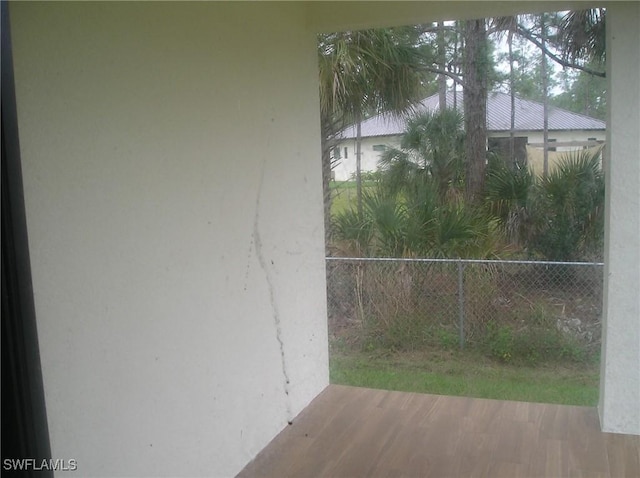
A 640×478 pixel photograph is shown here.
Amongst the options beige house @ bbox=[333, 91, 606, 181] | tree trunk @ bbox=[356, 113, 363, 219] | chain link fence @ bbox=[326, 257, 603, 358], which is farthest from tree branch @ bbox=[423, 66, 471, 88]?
chain link fence @ bbox=[326, 257, 603, 358]

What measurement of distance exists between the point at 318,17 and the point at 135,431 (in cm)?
232

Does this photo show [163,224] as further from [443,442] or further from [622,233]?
[622,233]

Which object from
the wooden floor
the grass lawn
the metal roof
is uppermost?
the metal roof

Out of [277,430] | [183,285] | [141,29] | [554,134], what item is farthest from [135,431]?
[554,134]

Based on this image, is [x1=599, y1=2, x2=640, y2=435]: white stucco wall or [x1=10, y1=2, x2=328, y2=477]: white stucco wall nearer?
[x1=10, y1=2, x2=328, y2=477]: white stucco wall

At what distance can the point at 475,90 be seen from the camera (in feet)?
21.9

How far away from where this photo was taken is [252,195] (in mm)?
2650

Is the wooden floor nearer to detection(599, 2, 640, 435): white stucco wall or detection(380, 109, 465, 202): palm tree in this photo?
detection(599, 2, 640, 435): white stucco wall

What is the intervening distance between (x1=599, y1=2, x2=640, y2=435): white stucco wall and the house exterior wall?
3584 millimetres

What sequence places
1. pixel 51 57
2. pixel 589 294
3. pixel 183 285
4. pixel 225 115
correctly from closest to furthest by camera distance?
pixel 51 57 → pixel 183 285 → pixel 225 115 → pixel 589 294

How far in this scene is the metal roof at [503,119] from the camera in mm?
6355

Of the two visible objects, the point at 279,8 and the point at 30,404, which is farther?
the point at 279,8

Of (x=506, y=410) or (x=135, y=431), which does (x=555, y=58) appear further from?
(x=135, y=431)

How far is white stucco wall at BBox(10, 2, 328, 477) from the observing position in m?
1.63
